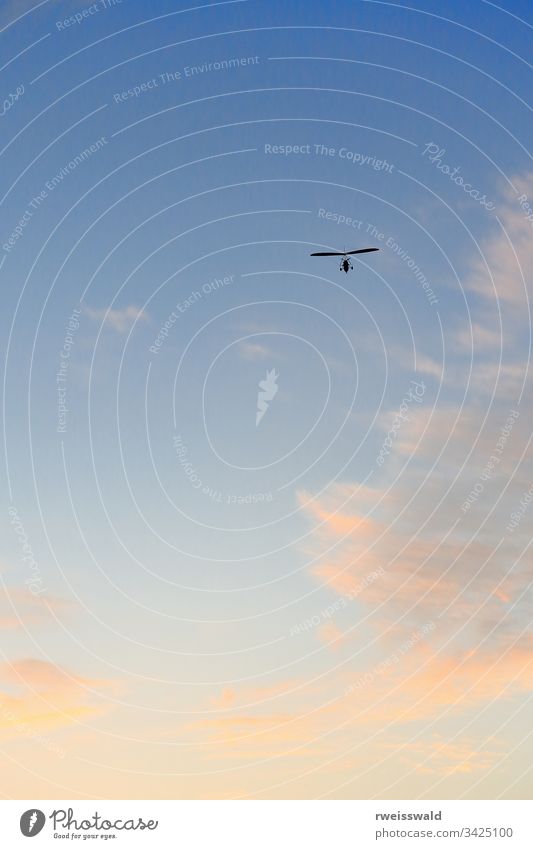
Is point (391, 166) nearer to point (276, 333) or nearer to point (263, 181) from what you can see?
point (263, 181)

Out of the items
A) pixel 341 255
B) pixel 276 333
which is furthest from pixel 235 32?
pixel 276 333

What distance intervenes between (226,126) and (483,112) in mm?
25060

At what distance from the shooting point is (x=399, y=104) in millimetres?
117312

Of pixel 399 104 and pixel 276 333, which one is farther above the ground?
pixel 399 104

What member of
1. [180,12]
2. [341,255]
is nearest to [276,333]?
[341,255]

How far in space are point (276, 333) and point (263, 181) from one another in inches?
679

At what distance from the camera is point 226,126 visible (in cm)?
11594
